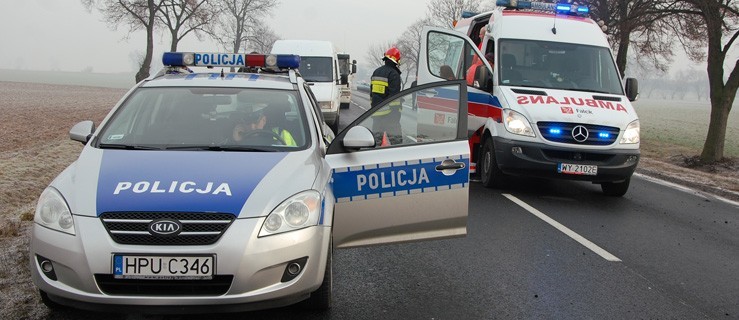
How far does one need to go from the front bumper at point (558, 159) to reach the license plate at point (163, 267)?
6.07 m

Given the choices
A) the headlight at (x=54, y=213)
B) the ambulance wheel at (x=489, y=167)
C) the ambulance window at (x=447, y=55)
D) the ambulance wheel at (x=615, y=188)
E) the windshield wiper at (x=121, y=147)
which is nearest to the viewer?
the headlight at (x=54, y=213)

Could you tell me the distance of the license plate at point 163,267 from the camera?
3590mm

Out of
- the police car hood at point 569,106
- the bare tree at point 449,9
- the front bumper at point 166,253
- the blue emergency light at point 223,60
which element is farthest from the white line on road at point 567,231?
the bare tree at point 449,9

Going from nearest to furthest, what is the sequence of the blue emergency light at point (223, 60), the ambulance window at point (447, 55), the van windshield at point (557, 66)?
the blue emergency light at point (223, 60)
the van windshield at point (557, 66)
the ambulance window at point (447, 55)

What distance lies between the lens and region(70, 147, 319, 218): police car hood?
375 cm

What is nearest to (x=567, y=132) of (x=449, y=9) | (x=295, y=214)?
(x=295, y=214)

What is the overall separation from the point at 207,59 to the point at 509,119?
4389mm

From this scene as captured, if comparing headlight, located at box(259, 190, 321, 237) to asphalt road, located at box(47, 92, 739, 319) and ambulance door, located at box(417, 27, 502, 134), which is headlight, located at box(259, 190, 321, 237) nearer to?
asphalt road, located at box(47, 92, 739, 319)

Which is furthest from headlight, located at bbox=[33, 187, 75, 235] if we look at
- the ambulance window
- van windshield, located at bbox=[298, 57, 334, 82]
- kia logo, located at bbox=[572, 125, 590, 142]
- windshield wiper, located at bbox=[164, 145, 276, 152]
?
van windshield, located at bbox=[298, 57, 334, 82]

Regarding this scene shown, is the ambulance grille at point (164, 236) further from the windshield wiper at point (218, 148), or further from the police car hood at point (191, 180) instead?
the windshield wiper at point (218, 148)

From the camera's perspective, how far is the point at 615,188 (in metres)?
9.73

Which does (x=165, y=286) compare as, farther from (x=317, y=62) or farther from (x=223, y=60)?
(x=317, y=62)

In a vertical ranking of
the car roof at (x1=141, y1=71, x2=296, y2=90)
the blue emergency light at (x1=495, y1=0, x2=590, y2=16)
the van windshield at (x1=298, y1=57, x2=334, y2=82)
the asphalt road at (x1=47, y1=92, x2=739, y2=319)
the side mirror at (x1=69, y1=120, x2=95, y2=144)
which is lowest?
the asphalt road at (x1=47, y1=92, x2=739, y2=319)

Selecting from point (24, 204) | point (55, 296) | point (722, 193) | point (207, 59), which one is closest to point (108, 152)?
point (55, 296)
